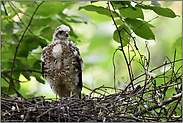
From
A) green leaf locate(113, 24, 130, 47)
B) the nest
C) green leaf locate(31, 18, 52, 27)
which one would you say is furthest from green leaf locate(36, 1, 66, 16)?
the nest

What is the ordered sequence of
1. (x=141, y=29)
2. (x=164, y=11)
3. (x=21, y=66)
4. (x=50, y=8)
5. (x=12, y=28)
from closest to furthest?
(x=164, y=11) < (x=141, y=29) < (x=12, y=28) < (x=50, y=8) < (x=21, y=66)

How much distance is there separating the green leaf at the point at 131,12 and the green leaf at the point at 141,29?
0.23 feet

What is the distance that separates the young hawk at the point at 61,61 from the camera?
9.14ft

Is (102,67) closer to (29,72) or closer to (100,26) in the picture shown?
(100,26)

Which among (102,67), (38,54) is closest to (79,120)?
(38,54)

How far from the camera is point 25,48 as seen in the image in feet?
9.66

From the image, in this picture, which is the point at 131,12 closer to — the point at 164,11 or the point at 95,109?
the point at 164,11

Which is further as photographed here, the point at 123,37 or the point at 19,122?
the point at 123,37

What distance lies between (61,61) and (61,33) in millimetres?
371

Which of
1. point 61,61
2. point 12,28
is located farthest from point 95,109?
point 12,28

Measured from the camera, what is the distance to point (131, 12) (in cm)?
184

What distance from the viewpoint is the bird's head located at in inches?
111

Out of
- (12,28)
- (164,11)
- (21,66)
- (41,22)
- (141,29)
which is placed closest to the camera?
(164,11)

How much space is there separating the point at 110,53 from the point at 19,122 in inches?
119
